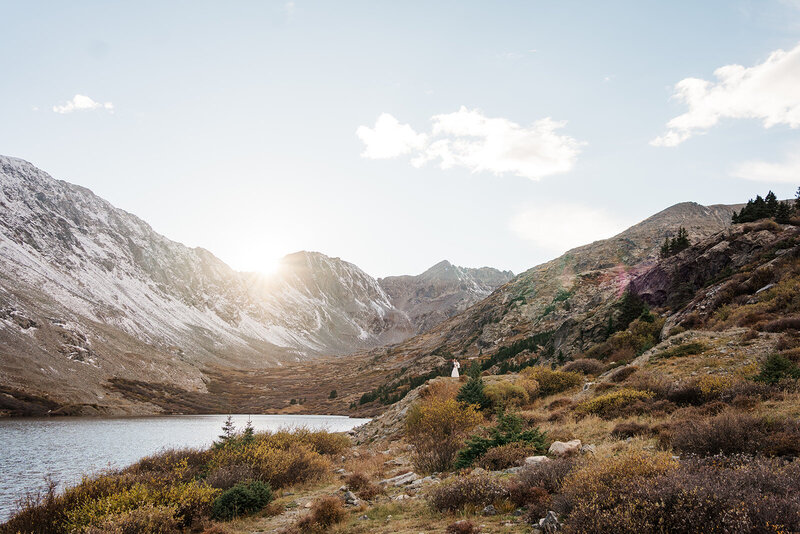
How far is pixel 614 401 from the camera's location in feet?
67.2

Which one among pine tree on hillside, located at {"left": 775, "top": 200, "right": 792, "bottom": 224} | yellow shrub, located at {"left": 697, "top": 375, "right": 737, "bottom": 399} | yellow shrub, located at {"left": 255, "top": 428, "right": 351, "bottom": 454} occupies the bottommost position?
yellow shrub, located at {"left": 255, "top": 428, "right": 351, "bottom": 454}

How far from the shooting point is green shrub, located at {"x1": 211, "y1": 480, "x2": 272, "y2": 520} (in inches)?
590

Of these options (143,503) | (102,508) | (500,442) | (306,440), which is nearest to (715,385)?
(500,442)

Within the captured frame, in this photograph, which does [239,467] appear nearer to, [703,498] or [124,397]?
[703,498]

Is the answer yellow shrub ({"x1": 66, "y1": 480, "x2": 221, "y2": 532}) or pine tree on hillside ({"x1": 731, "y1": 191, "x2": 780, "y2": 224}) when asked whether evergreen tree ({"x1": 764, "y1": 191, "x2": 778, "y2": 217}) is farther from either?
yellow shrub ({"x1": 66, "y1": 480, "x2": 221, "y2": 532})

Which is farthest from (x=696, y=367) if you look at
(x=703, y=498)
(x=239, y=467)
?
(x=239, y=467)

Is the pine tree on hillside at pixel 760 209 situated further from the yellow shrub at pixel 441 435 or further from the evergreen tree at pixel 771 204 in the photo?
the yellow shrub at pixel 441 435

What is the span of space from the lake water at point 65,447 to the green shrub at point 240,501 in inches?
366

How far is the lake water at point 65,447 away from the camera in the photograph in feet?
111

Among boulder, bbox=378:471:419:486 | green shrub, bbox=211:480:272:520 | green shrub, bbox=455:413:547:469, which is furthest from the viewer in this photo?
boulder, bbox=378:471:419:486

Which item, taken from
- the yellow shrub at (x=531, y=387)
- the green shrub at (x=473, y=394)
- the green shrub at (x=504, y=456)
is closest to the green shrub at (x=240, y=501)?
the green shrub at (x=504, y=456)

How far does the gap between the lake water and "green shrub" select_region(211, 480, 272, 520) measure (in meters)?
9.30

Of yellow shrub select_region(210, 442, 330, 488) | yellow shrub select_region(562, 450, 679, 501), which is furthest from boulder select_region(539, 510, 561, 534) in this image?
yellow shrub select_region(210, 442, 330, 488)

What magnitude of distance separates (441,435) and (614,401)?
8.93 metres
